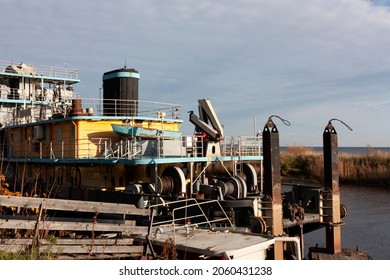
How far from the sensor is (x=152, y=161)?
554 inches

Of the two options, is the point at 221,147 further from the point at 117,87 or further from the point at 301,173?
the point at 301,173

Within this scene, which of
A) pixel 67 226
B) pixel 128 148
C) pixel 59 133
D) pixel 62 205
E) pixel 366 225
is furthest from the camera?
pixel 366 225

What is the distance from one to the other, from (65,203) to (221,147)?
9745 mm

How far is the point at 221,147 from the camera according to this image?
56.2 feet

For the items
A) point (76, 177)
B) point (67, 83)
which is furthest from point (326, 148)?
point (67, 83)

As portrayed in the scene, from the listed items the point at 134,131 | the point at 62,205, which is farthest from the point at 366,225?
the point at 62,205

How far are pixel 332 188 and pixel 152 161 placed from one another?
Result: 679 centimetres

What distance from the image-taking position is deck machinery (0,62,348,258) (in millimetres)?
13023

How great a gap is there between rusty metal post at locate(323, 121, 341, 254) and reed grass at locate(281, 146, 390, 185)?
24.2 meters

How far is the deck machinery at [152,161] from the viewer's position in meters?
13.0

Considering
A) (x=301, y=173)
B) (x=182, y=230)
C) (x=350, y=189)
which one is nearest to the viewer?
(x=182, y=230)

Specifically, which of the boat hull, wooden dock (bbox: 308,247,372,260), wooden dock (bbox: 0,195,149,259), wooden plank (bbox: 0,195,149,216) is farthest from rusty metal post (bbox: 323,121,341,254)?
wooden plank (bbox: 0,195,149,216)

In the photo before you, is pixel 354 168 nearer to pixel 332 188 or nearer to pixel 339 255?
pixel 332 188

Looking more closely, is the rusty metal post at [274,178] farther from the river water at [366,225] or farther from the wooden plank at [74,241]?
the river water at [366,225]
